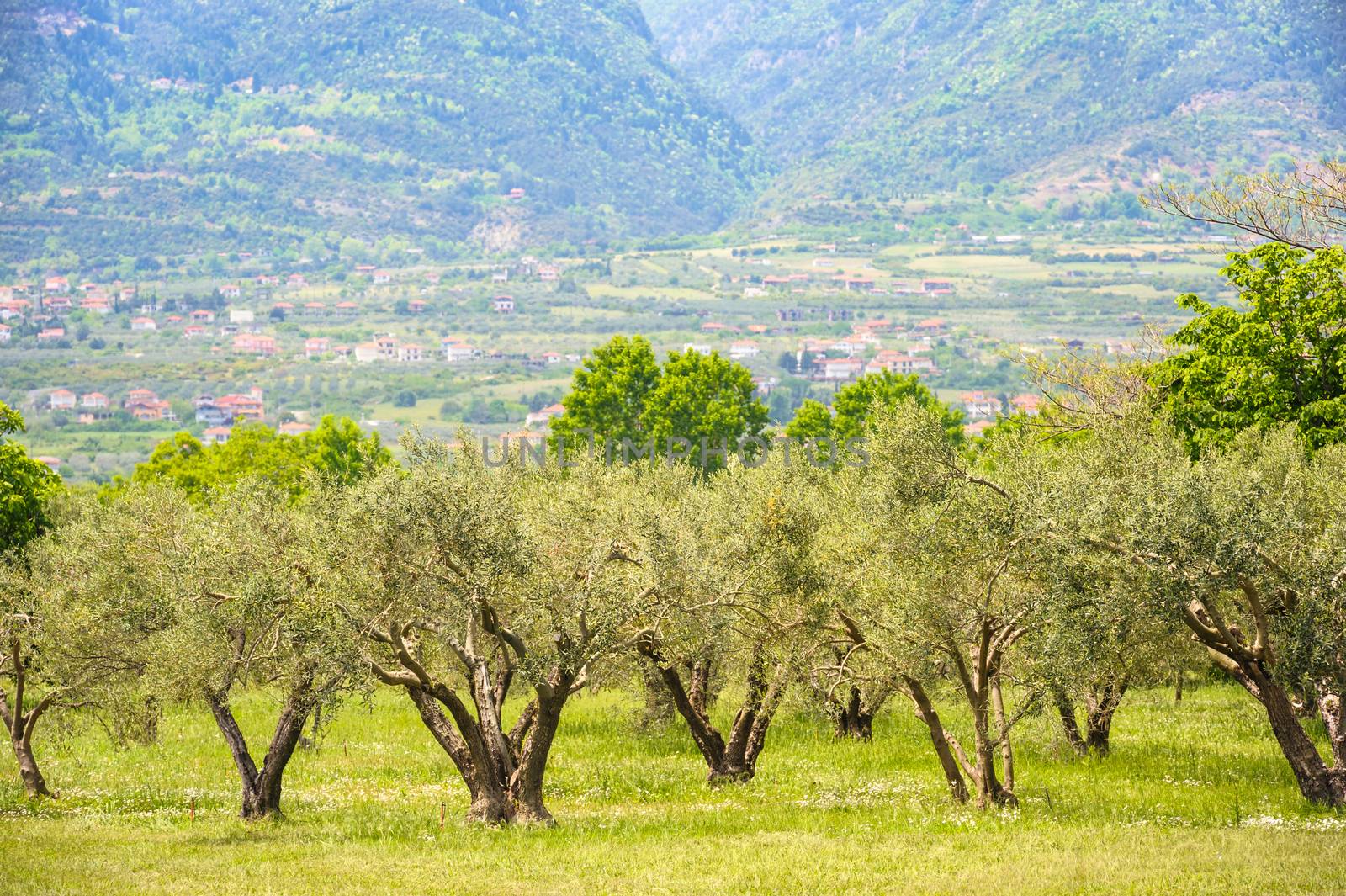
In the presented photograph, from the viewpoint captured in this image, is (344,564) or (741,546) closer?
(344,564)

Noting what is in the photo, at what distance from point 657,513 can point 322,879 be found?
1109 cm

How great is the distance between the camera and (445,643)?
111ft

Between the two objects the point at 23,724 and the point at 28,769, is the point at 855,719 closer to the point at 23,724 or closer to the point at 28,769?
the point at 28,769

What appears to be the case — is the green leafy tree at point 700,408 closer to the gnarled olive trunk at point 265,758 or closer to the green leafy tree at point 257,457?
the green leafy tree at point 257,457

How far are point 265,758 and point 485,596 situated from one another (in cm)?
813

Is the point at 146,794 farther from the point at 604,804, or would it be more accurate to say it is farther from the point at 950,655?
the point at 950,655

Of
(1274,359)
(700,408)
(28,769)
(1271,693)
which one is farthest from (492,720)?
(700,408)

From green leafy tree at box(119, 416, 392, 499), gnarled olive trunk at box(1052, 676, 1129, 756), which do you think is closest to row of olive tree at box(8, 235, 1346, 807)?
gnarled olive trunk at box(1052, 676, 1129, 756)

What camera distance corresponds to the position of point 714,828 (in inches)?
1344

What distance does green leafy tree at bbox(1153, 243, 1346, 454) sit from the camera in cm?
4412

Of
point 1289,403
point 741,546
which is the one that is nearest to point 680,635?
point 741,546

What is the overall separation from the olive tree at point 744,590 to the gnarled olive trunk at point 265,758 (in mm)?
7793

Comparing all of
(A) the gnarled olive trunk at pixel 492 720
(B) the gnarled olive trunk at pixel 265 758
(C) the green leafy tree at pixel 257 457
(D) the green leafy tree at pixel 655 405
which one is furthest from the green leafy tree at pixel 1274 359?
(C) the green leafy tree at pixel 257 457

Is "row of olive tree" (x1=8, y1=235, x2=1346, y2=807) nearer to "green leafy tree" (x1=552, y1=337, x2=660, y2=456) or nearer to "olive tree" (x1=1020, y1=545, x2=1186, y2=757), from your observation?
"olive tree" (x1=1020, y1=545, x2=1186, y2=757)
